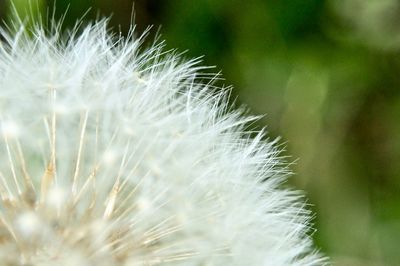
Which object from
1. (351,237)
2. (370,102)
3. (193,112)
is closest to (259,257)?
(193,112)

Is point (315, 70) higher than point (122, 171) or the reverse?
higher

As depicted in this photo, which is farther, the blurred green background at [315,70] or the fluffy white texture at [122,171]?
the blurred green background at [315,70]

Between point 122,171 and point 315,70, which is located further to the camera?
point 315,70

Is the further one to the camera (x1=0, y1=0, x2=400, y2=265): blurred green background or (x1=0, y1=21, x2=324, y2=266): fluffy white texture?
(x1=0, y1=0, x2=400, y2=265): blurred green background

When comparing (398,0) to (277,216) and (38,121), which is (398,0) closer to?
(277,216)

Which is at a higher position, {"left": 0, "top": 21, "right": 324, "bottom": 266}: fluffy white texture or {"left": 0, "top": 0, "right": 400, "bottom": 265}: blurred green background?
{"left": 0, "top": 0, "right": 400, "bottom": 265}: blurred green background
